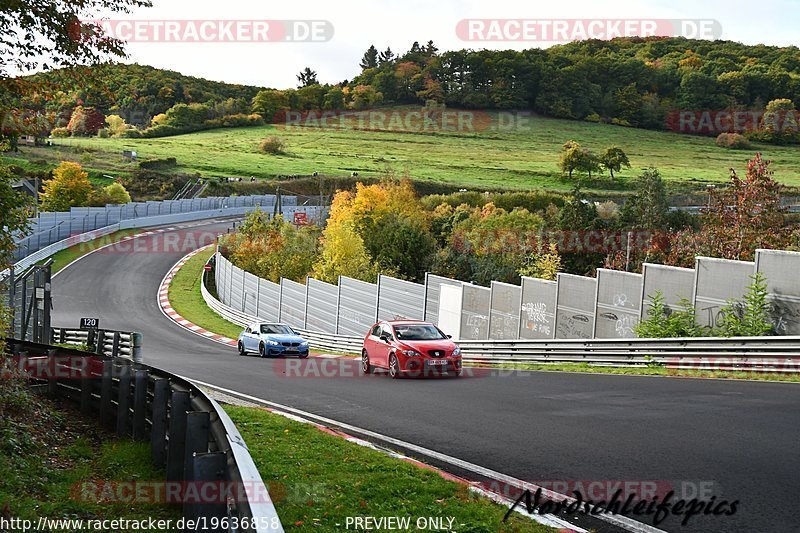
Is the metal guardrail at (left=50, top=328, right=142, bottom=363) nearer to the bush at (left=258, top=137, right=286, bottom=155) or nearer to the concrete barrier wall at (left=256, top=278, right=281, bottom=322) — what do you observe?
the concrete barrier wall at (left=256, top=278, right=281, bottom=322)

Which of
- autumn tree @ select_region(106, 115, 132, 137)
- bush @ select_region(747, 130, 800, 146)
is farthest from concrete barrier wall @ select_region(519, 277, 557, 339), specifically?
autumn tree @ select_region(106, 115, 132, 137)

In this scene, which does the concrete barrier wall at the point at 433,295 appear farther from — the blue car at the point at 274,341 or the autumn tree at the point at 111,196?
the autumn tree at the point at 111,196

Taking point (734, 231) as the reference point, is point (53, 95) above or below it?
above

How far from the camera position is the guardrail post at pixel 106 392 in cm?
1236

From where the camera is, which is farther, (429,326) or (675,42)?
(675,42)

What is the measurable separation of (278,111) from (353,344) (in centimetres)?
16401

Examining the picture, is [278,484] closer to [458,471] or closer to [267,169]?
[458,471]

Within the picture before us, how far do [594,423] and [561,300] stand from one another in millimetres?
13655

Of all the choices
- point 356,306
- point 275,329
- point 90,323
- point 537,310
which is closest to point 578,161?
point 356,306

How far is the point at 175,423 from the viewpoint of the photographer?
866 centimetres

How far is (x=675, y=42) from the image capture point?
17725 centimetres

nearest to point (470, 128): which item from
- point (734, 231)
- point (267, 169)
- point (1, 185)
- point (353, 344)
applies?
point (267, 169)

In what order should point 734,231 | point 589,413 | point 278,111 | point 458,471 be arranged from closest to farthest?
point 458,471
point 589,413
point 734,231
point 278,111

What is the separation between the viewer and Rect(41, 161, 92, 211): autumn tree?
97500mm
